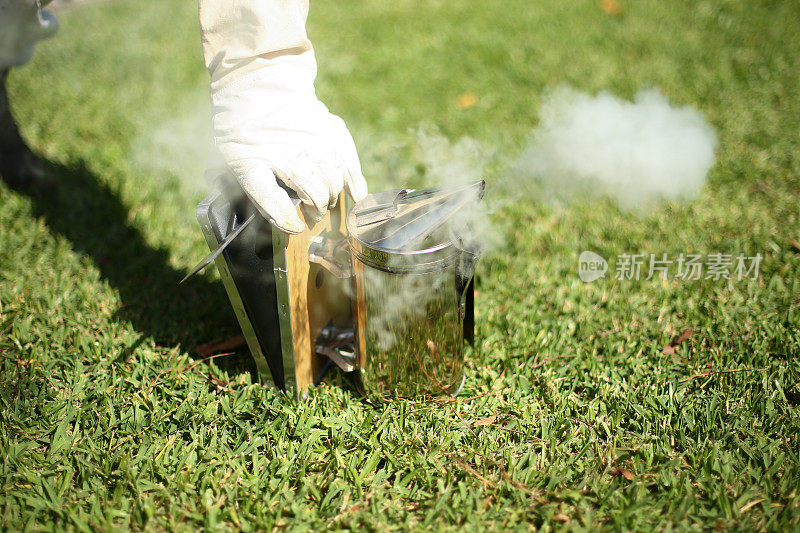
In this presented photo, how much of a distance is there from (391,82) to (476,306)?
9.09 ft

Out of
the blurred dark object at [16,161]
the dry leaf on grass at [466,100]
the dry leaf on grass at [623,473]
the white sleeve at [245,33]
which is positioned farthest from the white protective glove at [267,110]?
the dry leaf on grass at [466,100]

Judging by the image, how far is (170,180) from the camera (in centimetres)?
389

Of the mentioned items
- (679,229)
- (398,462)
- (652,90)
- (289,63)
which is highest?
(289,63)

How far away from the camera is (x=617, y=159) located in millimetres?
3689

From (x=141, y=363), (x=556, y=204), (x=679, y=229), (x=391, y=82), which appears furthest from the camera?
(x=391, y=82)

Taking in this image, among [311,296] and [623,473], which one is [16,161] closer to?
[311,296]

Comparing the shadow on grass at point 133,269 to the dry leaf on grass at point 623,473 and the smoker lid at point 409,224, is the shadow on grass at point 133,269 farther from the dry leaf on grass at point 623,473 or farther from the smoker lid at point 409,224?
the dry leaf on grass at point 623,473

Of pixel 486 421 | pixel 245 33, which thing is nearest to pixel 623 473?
pixel 486 421

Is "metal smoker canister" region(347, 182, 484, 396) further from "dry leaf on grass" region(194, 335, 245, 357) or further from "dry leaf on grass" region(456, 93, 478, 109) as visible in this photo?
"dry leaf on grass" region(456, 93, 478, 109)

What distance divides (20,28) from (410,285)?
262 centimetres

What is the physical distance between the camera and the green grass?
2.01 metres

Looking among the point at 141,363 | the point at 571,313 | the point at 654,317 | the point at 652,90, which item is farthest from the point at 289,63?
the point at 652,90

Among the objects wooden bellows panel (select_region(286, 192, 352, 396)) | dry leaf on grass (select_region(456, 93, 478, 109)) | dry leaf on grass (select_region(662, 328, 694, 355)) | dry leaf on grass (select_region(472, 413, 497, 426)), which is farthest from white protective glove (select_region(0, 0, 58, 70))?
dry leaf on grass (select_region(662, 328, 694, 355))

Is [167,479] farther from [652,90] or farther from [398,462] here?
[652,90]
